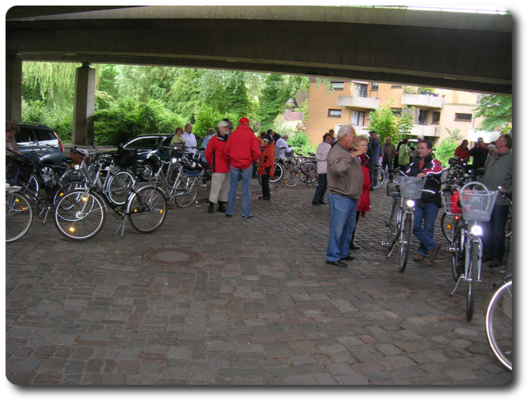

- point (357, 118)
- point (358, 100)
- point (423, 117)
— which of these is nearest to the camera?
point (358, 100)

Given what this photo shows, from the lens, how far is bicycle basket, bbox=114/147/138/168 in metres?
10.5

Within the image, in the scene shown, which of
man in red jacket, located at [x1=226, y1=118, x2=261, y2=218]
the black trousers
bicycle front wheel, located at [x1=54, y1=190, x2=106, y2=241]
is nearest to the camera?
bicycle front wheel, located at [x1=54, y1=190, x2=106, y2=241]

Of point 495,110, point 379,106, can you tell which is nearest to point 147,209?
point 495,110

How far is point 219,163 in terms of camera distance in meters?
10.5

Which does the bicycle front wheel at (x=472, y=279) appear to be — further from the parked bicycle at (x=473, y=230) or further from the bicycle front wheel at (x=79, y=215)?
the bicycle front wheel at (x=79, y=215)

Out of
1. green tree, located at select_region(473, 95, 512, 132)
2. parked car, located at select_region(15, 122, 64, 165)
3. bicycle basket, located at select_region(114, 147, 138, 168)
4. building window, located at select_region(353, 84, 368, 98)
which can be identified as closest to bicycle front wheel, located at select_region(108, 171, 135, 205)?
bicycle basket, located at select_region(114, 147, 138, 168)

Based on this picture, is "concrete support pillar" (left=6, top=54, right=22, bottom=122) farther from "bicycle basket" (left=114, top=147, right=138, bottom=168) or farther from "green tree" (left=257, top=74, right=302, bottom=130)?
"green tree" (left=257, top=74, right=302, bottom=130)

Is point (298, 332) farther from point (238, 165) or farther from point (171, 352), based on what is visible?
point (238, 165)

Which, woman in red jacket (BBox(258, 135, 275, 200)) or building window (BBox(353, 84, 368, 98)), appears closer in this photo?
woman in red jacket (BBox(258, 135, 275, 200))

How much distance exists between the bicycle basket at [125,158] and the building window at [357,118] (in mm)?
46920

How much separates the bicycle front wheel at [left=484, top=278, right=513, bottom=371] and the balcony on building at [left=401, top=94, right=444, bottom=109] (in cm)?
5307

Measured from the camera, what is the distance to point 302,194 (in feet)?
49.3

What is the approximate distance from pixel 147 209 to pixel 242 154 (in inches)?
104

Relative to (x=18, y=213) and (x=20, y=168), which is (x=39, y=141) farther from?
(x=18, y=213)
